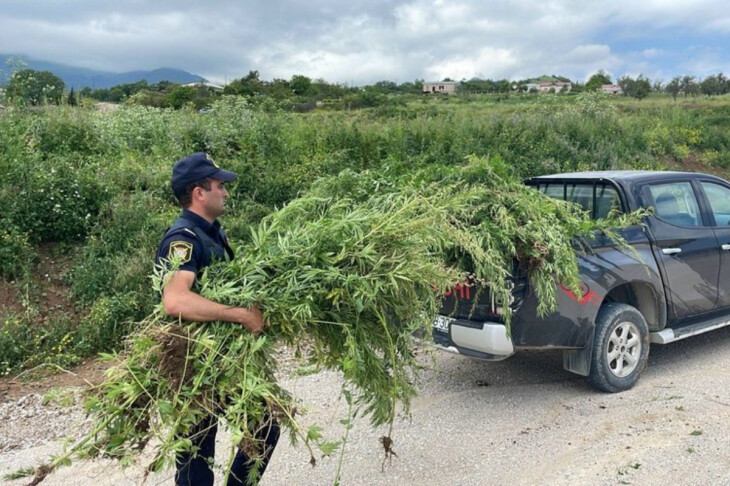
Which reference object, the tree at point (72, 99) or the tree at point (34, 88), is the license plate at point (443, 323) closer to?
the tree at point (34, 88)

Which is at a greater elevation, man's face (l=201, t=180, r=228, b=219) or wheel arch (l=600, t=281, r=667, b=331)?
man's face (l=201, t=180, r=228, b=219)

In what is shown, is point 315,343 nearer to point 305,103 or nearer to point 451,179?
point 451,179

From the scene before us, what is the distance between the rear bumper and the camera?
4.42 m

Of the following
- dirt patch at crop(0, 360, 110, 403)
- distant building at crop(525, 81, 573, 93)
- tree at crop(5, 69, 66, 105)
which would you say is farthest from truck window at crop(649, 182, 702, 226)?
distant building at crop(525, 81, 573, 93)

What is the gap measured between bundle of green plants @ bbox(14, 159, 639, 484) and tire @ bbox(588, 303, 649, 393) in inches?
74.3

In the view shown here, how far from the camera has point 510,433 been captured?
171 inches

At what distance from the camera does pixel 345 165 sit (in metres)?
10.9

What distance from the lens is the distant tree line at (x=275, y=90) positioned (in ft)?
36.9

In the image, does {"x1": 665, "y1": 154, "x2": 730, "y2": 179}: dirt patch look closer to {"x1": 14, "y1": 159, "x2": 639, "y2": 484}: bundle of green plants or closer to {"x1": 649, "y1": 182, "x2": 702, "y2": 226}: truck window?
{"x1": 649, "y1": 182, "x2": 702, "y2": 226}: truck window

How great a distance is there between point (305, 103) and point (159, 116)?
15.4m

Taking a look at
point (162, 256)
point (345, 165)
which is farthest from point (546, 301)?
point (345, 165)

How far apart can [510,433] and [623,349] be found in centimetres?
142

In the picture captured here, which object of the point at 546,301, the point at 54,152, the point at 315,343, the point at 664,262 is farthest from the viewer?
the point at 54,152

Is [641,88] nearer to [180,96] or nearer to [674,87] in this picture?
[674,87]
